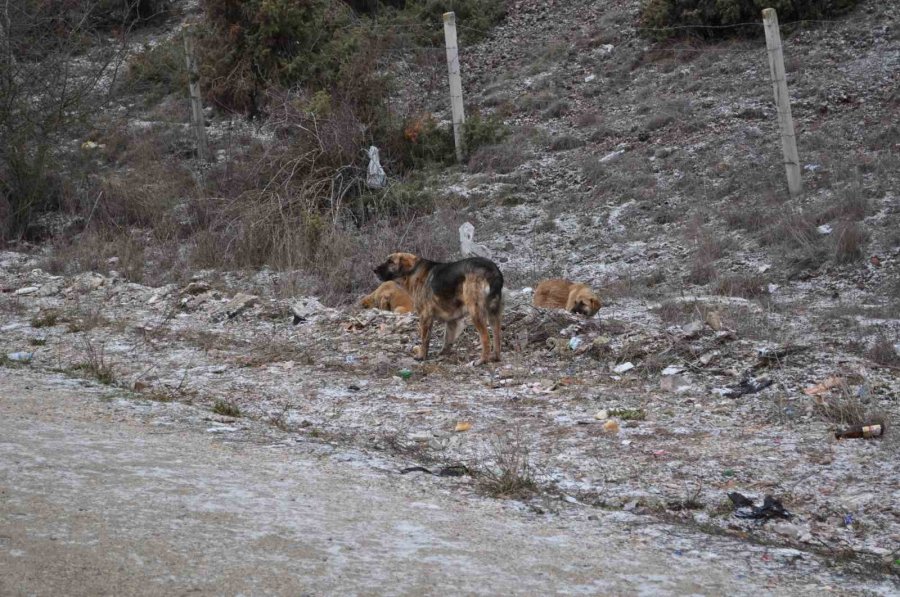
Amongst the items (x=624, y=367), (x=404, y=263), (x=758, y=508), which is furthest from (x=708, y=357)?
(x=758, y=508)

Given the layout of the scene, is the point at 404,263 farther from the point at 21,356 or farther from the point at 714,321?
the point at 21,356

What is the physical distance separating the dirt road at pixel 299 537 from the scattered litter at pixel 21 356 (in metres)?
2.80

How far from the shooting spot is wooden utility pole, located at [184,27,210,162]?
1856cm

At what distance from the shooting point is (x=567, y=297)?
10305 millimetres

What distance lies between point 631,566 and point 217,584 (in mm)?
1777

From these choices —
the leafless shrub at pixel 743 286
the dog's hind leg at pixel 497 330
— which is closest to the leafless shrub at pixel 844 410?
the dog's hind leg at pixel 497 330

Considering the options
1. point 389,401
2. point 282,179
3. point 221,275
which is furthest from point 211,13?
point 389,401

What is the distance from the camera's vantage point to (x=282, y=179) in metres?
15.3

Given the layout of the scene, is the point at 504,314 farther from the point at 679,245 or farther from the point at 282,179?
the point at 282,179

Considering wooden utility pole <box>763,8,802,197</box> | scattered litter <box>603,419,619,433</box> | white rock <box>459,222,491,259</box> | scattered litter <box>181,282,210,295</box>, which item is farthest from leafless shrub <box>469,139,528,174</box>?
scattered litter <box>603,419,619,433</box>

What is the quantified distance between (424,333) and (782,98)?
6.87 meters

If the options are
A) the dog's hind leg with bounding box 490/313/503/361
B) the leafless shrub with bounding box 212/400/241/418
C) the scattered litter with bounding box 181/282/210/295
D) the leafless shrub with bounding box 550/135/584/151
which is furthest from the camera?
the leafless shrub with bounding box 550/135/584/151

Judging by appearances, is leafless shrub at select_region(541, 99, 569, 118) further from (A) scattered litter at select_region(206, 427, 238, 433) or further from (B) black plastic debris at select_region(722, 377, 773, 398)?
(A) scattered litter at select_region(206, 427, 238, 433)

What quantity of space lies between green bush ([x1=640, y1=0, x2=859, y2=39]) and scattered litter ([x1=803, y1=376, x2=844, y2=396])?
1266cm
